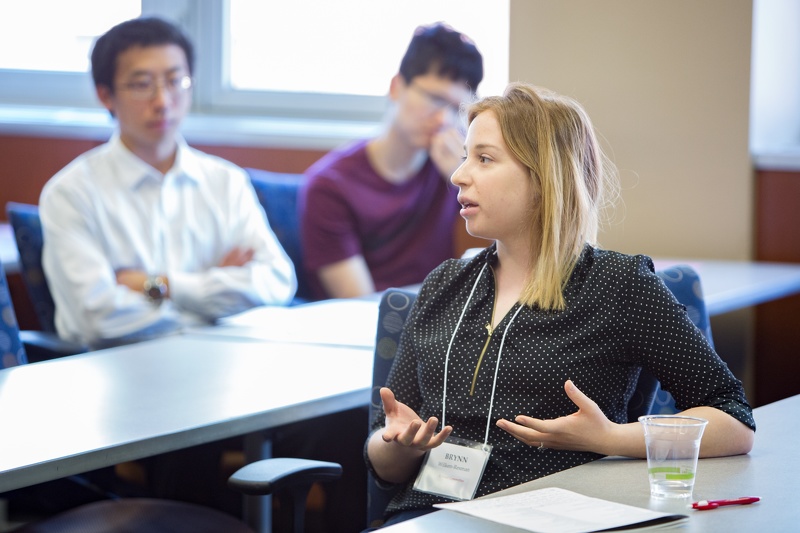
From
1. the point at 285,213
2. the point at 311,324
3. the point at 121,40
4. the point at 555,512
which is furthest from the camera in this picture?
the point at 285,213

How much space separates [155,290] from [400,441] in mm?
1613

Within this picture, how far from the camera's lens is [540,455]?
Result: 1.61m

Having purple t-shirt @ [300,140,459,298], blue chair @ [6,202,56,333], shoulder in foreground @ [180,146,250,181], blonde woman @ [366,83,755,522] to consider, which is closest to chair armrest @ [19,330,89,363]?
blue chair @ [6,202,56,333]

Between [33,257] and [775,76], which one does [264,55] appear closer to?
[33,257]

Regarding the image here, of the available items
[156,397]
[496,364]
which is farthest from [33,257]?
[496,364]

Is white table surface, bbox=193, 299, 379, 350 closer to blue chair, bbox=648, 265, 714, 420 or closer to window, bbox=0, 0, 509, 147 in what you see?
blue chair, bbox=648, 265, 714, 420

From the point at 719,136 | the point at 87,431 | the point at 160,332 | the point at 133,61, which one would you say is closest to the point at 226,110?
the point at 133,61

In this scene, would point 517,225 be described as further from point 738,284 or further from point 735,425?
point 738,284

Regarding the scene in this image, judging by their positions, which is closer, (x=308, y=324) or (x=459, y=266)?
(x=459, y=266)

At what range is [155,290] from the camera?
9.78 feet

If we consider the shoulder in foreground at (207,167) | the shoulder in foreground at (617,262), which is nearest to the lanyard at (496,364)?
the shoulder in foreground at (617,262)

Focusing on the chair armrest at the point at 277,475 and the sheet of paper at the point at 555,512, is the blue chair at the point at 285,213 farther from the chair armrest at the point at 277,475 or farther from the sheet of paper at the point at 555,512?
the sheet of paper at the point at 555,512

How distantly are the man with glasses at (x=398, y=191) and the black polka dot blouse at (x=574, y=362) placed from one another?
1675mm

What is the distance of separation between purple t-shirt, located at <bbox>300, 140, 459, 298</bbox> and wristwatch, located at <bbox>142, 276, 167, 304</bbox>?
0.61m
